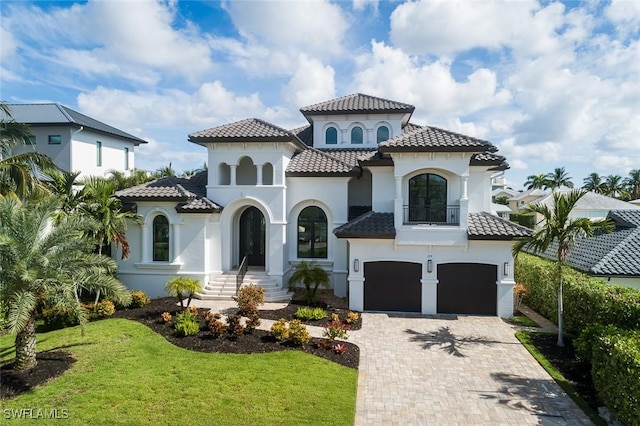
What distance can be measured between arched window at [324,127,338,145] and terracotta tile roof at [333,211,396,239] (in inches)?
296

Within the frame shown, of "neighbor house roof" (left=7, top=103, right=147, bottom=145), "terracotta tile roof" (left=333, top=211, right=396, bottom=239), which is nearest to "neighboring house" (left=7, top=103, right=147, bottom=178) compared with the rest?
"neighbor house roof" (left=7, top=103, right=147, bottom=145)

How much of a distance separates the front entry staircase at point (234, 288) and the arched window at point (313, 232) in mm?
2310

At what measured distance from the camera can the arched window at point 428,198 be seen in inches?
637

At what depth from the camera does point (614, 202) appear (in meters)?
39.5

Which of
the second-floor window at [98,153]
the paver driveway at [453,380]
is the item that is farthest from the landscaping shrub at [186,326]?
the second-floor window at [98,153]

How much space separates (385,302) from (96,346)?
10820 millimetres

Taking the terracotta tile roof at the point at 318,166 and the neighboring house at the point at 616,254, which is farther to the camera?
the terracotta tile roof at the point at 318,166

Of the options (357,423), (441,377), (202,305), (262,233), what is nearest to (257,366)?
(357,423)

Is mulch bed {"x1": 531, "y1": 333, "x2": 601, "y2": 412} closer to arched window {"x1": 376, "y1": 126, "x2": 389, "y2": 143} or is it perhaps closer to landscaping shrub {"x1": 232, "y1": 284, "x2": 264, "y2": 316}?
landscaping shrub {"x1": 232, "y1": 284, "x2": 264, "y2": 316}

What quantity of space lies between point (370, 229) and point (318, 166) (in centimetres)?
476

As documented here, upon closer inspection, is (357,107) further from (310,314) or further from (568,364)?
(568,364)

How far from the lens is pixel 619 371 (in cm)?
736

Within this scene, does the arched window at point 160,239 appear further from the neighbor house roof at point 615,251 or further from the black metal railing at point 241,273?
the neighbor house roof at point 615,251

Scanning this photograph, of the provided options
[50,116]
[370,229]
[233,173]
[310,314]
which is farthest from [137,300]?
[50,116]
